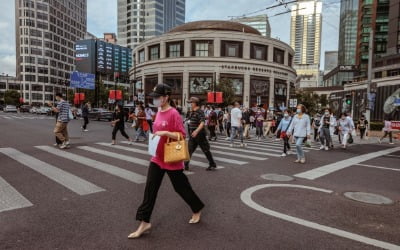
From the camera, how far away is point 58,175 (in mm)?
5926

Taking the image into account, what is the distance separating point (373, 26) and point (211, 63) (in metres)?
52.4

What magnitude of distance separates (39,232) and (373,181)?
674 centimetres

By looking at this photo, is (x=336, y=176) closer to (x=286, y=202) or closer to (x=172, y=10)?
(x=286, y=202)

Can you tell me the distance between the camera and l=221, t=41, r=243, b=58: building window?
155ft

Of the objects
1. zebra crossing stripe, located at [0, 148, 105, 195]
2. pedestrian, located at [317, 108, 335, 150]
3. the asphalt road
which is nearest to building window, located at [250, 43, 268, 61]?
pedestrian, located at [317, 108, 335, 150]

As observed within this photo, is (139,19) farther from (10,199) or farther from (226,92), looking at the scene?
(10,199)

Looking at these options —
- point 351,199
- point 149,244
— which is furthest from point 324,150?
point 149,244

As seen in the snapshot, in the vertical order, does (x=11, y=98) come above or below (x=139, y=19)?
below

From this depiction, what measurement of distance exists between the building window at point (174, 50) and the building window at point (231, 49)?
24.3 feet

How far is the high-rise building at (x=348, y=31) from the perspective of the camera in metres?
89.1

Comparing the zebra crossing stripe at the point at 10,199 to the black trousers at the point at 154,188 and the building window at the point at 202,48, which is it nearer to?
the black trousers at the point at 154,188

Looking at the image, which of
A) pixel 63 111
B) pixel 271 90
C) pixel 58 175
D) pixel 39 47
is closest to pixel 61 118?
pixel 63 111

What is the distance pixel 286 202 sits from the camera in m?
4.55

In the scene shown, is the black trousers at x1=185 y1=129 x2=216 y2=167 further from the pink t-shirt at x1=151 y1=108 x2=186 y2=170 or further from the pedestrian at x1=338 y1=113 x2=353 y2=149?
the pedestrian at x1=338 y1=113 x2=353 y2=149
